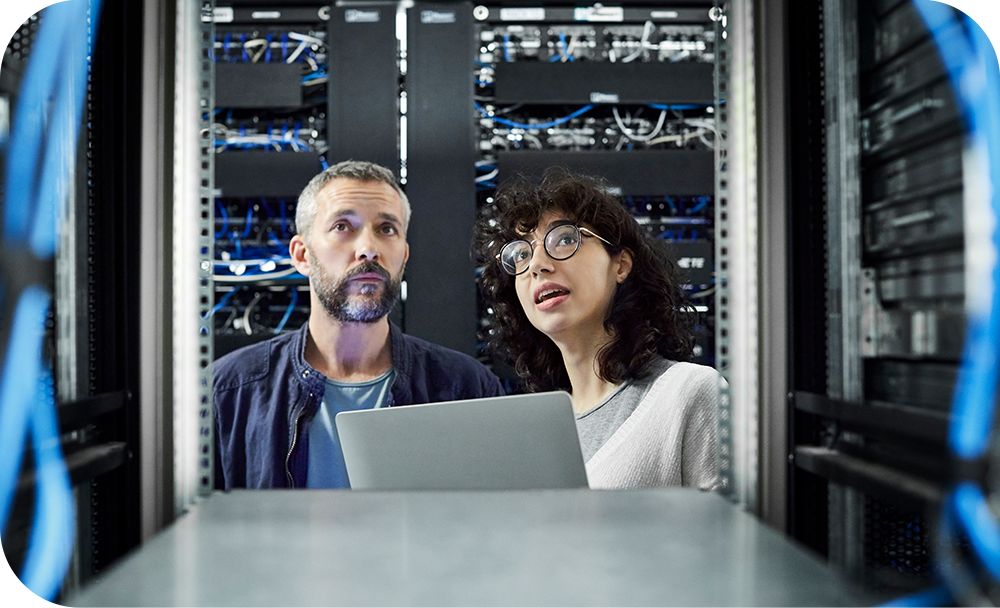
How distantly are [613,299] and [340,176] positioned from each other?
2.84 feet

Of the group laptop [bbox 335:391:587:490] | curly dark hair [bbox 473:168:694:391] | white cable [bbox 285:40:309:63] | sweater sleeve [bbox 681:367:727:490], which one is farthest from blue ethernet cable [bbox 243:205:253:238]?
laptop [bbox 335:391:587:490]

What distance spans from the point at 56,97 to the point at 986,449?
65cm

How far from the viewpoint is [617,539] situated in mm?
622

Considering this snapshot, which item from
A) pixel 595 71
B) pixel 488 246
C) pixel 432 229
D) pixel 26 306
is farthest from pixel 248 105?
pixel 26 306

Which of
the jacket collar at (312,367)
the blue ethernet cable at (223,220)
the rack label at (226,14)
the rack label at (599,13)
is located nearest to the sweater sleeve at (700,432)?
the jacket collar at (312,367)

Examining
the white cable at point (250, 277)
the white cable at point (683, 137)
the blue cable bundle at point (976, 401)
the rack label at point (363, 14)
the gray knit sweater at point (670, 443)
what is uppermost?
the rack label at point (363, 14)

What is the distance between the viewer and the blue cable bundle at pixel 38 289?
525 mm

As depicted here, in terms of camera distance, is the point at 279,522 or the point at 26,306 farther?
the point at 279,522

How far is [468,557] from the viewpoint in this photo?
574mm

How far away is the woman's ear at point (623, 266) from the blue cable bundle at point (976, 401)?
1.71 meters

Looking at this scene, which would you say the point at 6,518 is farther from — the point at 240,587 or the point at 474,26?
the point at 474,26

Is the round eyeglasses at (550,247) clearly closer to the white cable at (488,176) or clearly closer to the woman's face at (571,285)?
the woman's face at (571,285)

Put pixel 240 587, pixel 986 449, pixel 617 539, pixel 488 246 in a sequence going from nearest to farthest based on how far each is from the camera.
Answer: pixel 986 449
pixel 240 587
pixel 617 539
pixel 488 246

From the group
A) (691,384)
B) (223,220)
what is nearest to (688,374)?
(691,384)
